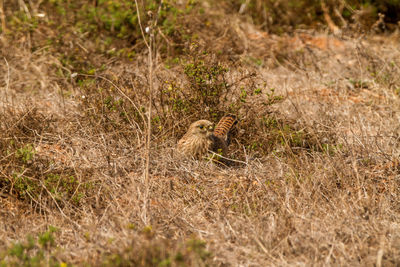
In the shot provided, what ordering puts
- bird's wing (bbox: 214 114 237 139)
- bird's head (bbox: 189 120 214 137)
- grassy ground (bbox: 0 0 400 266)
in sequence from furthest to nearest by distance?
bird's wing (bbox: 214 114 237 139) < bird's head (bbox: 189 120 214 137) < grassy ground (bbox: 0 0 400 266)

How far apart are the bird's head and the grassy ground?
281mm

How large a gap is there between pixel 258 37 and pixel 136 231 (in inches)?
233

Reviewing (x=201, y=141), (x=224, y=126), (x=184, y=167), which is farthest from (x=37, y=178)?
(x=224, y=126)

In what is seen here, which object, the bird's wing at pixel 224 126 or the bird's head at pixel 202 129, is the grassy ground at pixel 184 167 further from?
the bird's head at pixel 202 129

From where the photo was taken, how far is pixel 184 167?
14.8 ft

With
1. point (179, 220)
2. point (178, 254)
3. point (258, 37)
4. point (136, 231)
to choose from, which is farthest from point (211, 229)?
point (258, 37)

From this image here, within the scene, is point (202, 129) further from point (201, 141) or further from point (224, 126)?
point (224, 126)

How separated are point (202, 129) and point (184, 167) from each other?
44cm

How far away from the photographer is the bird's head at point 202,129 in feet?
15.4

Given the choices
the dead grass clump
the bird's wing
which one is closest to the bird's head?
the bird's wing

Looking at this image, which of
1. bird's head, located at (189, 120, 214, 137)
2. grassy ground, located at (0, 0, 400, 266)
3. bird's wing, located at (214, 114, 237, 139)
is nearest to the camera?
grassy ground, located at (0, 0, 400, 266)

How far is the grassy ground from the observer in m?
3.26

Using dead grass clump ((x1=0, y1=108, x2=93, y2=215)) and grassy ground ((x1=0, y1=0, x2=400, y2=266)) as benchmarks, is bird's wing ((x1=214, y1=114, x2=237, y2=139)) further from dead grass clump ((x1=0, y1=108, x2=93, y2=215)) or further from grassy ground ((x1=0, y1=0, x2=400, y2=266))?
dead grass clump ((x1=0, y1=108, x2=93, y2=215))

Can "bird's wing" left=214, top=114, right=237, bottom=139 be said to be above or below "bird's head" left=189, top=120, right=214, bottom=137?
below
